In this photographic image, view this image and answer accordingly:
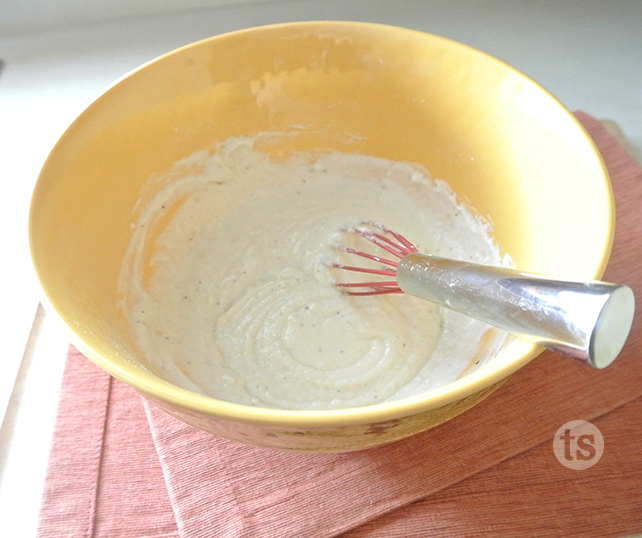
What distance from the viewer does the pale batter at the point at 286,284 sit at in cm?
100

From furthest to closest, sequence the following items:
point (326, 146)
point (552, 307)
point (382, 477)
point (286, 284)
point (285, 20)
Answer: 1. point (285, 20)
2. point (326, 146)
3. point (286, 284)
4. point (382, 477)
5. point (552, 307)

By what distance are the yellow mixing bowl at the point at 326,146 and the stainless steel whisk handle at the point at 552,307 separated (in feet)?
0.17

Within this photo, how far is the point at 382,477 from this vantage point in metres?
0.88

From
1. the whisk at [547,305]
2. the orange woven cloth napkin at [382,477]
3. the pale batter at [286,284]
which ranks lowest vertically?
the orange woven cloth napkin at [382,477]

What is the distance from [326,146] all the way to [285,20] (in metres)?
0.72

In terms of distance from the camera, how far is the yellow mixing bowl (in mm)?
698

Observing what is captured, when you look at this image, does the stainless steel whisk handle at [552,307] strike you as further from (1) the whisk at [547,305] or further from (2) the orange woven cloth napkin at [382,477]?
(2) the orange woven cloth napkin at [382,477]

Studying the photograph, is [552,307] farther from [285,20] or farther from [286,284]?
[285,20]

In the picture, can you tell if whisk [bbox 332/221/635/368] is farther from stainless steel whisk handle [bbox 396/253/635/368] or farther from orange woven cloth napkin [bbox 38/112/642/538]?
orange woven cloth napkin [bbox 38/112/642/538]

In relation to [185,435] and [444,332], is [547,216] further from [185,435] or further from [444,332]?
[185,435]

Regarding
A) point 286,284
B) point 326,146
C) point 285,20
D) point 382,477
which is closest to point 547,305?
point 382,477

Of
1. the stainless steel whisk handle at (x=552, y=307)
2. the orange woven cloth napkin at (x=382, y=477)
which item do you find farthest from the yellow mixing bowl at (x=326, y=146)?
the orange woven cloth napkin at (x=382, y=477)

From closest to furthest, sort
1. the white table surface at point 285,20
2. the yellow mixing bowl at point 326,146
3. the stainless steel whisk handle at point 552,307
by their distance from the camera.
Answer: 1. the stainless steel whisk handle at point 552,307
2. the yellow mixing bowl at point 326,146
3. the white table surface at point 285,20

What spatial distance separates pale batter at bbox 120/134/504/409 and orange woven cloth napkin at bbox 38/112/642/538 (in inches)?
4.1
